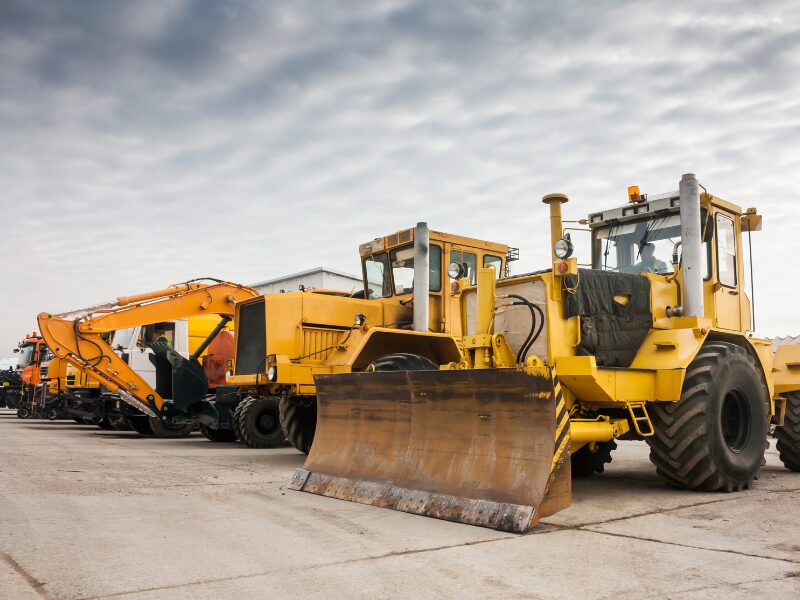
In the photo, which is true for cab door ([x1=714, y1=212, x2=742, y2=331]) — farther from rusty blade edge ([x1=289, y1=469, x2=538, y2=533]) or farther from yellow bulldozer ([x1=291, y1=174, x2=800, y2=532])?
rusty blade edge ([x1=289, y1=469, x2=538, y2=533])

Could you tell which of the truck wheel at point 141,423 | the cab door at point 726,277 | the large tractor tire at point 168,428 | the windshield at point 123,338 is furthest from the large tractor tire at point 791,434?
the truck wheel at point 141,423

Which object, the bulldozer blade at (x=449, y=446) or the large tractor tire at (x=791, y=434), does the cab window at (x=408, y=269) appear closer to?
the bulldozer blade at (x=449, y=446)

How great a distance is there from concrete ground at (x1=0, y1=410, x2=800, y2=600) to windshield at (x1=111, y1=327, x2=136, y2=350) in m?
9.07

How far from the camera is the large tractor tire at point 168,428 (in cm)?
1622

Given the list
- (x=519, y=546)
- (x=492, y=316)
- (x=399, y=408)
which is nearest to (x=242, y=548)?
(x=519, y=546)

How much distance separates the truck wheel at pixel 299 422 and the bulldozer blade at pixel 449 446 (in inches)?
110

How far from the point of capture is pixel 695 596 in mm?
3793

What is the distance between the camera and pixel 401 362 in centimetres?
936

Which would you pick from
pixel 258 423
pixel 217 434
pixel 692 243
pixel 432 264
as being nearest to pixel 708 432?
pixel 692 243

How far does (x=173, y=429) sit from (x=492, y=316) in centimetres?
1115

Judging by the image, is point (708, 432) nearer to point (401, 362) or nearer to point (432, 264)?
point (401, 362)

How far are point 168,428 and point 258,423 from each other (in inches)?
154

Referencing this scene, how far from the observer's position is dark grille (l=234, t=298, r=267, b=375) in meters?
10.6

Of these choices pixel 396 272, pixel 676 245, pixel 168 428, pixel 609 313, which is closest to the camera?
pixel 609 313
